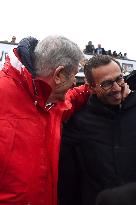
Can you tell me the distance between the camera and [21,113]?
148 centimetres

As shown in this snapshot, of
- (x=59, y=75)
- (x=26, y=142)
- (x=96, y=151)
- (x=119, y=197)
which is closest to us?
(x=119, y=197)

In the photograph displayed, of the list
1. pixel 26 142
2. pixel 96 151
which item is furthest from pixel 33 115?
pixel 96 151

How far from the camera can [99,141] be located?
1798 mm

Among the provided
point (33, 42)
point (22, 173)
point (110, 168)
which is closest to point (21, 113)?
point (22, 173)

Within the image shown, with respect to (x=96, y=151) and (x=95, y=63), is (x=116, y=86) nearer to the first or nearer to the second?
(x=95, y=63)

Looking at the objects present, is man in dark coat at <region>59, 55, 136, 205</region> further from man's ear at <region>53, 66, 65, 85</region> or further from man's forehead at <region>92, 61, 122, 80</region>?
man's ear at <region>53, 66, 65, 85</region>

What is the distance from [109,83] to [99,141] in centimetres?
37

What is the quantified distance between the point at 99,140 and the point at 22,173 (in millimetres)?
563

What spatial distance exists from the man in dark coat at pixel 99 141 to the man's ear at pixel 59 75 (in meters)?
0.33

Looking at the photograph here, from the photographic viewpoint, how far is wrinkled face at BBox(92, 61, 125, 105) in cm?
185

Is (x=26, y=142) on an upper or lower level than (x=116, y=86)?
lower

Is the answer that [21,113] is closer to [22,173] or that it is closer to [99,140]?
[22,173]

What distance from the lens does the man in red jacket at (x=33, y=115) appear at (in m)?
1.41

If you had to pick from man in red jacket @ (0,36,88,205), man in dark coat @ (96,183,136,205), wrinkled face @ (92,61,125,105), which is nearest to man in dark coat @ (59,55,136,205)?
wrinkled face @ (92,61,125,105)
